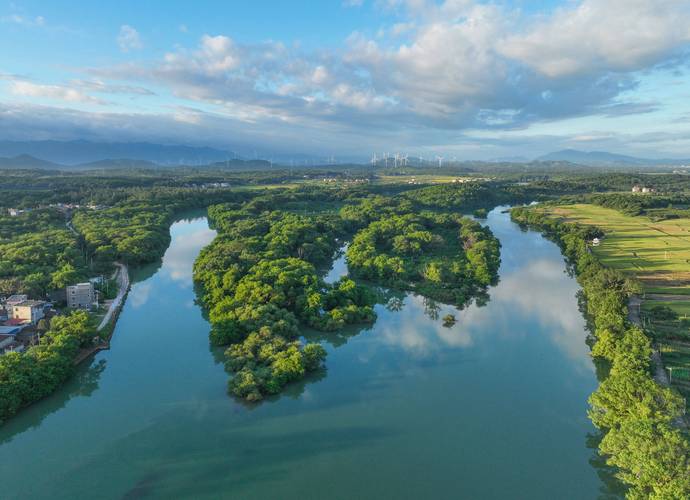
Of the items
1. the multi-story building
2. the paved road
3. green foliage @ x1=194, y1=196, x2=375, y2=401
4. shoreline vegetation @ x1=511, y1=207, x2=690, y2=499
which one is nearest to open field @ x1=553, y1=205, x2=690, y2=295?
shoreline vegetation @ x1=511, y1=207, x2=690, y2=499

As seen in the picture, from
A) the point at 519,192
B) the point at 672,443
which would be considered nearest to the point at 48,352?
the point at 672,443

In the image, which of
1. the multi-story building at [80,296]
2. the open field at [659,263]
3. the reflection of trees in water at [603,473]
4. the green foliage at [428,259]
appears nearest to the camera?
the reflection of trees in water at [603,473]

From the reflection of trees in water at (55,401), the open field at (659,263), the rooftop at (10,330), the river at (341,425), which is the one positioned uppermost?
the open field at (659,263)

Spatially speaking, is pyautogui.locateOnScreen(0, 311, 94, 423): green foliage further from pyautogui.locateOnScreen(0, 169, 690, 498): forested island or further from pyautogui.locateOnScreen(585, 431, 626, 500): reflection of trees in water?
pyautogui.locateOnScreen(585, 431, 626, 500): reflection of trees in water

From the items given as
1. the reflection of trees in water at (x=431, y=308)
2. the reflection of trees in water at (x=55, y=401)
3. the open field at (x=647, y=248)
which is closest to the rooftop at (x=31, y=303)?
the reflection of trees in water at (x=55, y=401)

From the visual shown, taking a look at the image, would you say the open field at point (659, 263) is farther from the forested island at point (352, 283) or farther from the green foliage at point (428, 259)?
the green foliage at point (428, 259)

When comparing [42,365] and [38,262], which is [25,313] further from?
[38,262]

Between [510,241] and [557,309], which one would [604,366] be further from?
[510,241]
